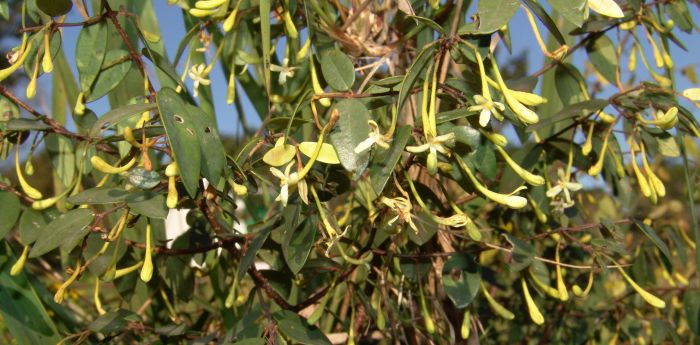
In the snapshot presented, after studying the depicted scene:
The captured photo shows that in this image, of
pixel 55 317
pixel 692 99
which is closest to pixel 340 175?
pixel 692 99

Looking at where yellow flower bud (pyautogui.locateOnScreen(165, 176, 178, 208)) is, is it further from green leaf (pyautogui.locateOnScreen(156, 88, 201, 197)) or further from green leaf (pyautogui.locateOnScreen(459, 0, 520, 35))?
green leaf (pyautogui.locateOnScreen(459, 0, 520, 35))

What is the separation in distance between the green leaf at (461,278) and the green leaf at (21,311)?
0.34m

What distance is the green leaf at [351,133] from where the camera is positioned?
0.37 metres

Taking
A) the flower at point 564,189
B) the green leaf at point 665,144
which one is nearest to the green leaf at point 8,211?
the flower at point 564,189

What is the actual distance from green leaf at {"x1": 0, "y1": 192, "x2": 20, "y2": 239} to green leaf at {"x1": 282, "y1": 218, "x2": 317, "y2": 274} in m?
0.24

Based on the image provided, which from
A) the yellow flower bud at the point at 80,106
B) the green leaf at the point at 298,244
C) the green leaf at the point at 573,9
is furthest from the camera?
the yellow flower bud at the point at 80,106

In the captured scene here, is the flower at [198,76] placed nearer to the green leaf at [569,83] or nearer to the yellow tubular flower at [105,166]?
the yellow tubular flower at [105,166]

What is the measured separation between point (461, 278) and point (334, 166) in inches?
5.2

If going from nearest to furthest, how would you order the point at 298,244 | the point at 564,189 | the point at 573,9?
the point at 573,9 < the point at 298,244 < the point at 564,189

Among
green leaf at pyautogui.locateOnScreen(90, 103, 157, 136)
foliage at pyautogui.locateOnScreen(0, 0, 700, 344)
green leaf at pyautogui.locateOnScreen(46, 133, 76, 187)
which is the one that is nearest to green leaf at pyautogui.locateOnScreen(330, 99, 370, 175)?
foliage at pyautogui.locateOnScreen(0, 0, 700, 344)

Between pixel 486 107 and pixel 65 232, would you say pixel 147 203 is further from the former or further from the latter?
pixel 486 107

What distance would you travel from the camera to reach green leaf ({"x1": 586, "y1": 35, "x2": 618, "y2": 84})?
63cm

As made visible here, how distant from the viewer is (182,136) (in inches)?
14.6

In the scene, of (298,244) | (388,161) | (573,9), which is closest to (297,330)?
(298,244)
